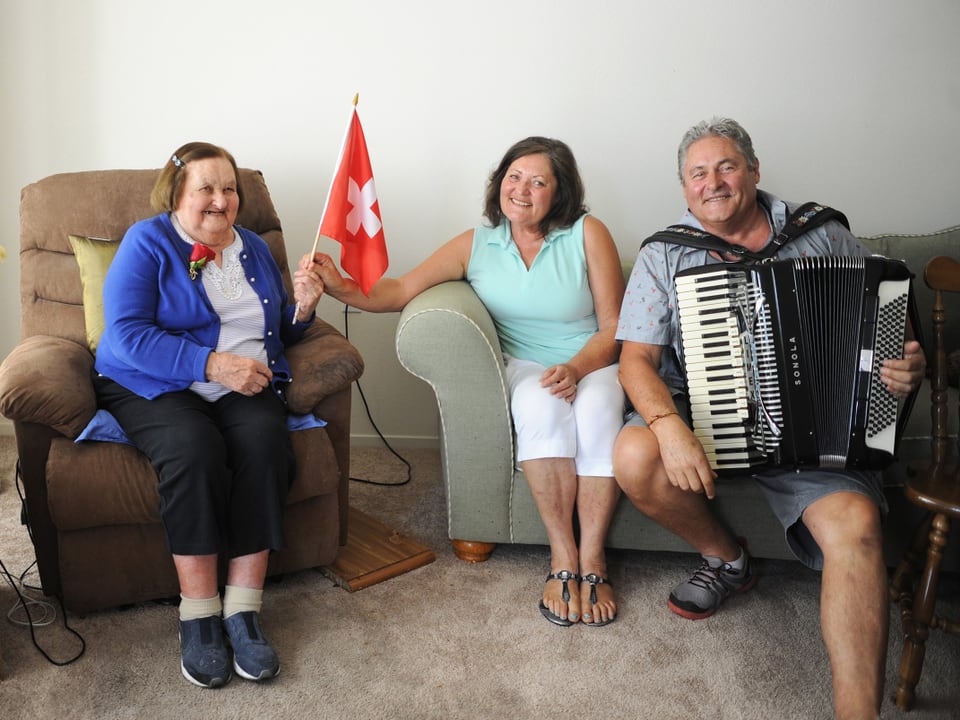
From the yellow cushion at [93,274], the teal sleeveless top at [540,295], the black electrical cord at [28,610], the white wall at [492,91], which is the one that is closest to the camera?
the black electrical cord at [28,610]

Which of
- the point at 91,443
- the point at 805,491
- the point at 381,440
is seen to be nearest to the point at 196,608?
the point at 91,443

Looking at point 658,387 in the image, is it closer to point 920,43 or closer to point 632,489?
point 632,489

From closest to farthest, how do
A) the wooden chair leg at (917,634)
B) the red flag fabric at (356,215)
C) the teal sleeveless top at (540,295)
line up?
the wooden chair leg at (917,634) < the red flag fabric at (356,215) < the teal sleeveless top at (540,295)

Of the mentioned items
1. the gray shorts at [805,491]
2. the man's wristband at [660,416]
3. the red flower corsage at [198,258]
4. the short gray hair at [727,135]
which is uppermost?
the short gray hair at [727,135]

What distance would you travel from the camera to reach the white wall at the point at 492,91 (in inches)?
111

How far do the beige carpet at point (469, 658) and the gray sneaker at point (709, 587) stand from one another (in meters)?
0.03

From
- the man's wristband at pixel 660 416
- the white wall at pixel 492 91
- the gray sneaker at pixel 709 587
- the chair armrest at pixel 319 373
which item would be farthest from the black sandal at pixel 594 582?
the white wall at pixel 492 91

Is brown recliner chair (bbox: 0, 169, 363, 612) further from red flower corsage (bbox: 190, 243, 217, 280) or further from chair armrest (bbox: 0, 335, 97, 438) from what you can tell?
red flower corsage (bbox: 190, 243, 217, 280)

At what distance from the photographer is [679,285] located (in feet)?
6.29

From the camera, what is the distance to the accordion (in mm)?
1842

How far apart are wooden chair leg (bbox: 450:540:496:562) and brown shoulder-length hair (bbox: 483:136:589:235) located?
2.86ft

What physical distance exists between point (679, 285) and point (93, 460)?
1.31 m

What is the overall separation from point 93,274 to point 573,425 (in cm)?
128

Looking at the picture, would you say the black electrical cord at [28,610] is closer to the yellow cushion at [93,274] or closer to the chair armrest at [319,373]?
the yellow cushion at [93,274]
